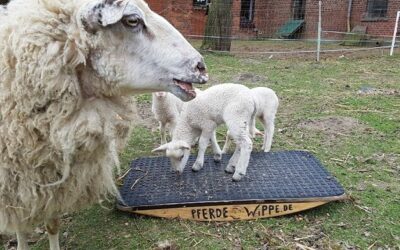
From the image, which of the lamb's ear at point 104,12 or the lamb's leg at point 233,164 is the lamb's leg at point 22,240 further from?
the lamb's leg at point 233,164

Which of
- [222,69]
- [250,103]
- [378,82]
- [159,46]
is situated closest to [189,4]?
[222,69]

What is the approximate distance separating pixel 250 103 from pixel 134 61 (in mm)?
1389

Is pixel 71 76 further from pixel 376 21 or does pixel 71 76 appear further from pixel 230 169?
pixel 376 21

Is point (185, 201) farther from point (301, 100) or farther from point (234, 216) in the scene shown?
point (301, 100)

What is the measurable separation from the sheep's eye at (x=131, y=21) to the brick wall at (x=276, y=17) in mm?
14480

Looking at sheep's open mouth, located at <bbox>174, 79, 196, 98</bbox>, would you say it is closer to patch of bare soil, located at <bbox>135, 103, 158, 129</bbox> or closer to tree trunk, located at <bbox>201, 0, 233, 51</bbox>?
patch of bare soil, located at <bbox>135, 103, 158, 129</bbox>

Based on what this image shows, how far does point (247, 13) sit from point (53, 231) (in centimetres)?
1632

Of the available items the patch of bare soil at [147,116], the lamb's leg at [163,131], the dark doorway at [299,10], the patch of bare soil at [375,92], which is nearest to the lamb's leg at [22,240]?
the lamb's leg at [163,131]

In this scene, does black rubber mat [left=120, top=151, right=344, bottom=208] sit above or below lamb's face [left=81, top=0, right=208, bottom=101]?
below

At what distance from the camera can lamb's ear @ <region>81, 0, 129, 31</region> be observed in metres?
1.70

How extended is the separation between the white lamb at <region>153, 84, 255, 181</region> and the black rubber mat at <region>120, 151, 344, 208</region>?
0.13 metres

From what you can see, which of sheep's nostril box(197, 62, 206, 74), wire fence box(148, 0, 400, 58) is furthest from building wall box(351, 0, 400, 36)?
sheep's nostril box(197, 62, 206, 74)

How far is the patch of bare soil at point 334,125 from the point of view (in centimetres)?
445

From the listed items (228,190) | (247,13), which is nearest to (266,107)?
(228,190)
